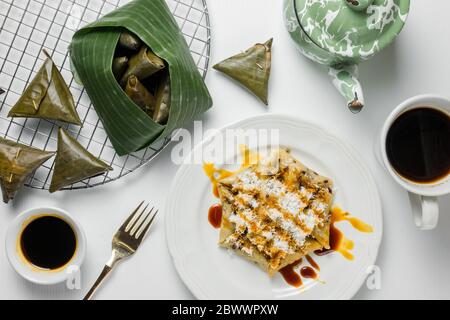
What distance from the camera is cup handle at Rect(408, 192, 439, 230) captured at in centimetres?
132

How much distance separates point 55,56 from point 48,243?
504 mm

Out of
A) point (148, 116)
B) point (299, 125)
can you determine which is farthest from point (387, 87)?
point (148, 116)

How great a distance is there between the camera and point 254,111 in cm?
150

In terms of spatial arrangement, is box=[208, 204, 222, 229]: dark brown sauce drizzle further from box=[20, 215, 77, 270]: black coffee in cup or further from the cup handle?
the cup handle

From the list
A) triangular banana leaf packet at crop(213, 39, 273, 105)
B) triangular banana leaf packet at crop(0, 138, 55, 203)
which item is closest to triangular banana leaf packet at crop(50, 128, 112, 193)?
triangular banana leaf packet at crop(0, 138, 55, 203)

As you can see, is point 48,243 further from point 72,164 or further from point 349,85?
point 349,85

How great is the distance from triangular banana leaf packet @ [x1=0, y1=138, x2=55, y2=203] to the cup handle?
957mm

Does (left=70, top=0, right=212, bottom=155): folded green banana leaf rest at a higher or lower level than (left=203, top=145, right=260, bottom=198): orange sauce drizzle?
higher

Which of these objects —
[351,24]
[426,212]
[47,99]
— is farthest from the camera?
[47,99]

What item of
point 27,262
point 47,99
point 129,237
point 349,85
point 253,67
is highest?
point 349,85

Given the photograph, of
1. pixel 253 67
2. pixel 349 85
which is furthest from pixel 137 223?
pixel 349 85

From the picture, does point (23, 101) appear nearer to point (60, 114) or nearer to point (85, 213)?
point (60, 114)

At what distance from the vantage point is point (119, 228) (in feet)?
4.90

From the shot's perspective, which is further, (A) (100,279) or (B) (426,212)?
(A) (100,279)
